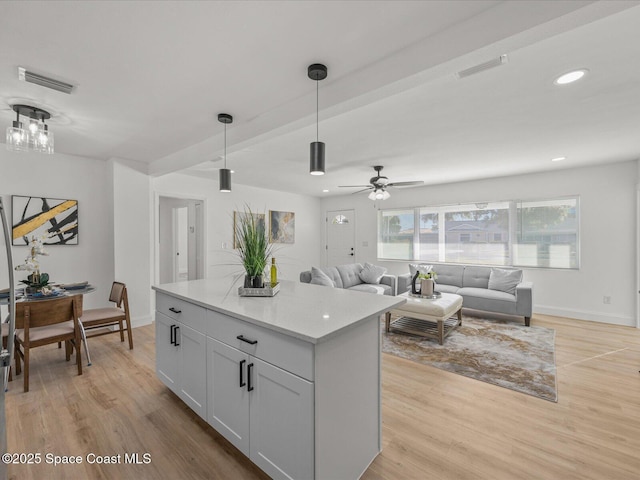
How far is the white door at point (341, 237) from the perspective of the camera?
7.56 m

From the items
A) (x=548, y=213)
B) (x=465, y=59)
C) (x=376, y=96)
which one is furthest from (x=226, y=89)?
(x=548, y=213)

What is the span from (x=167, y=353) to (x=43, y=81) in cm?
214

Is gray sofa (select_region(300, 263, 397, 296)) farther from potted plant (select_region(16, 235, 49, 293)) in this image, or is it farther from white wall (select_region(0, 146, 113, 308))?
potted plant (select_region(16, 235, 49, 293))

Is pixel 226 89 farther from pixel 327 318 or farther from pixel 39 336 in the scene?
pixel 39 336

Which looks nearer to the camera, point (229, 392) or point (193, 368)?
point (229, 392)

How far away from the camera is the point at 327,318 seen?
1533 millimetres

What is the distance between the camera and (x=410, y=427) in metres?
2.05

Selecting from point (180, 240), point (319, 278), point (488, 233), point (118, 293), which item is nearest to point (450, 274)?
point (488, 233)

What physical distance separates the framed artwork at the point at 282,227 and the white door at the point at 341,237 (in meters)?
1.10

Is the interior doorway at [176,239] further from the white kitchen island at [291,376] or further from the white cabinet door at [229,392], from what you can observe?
the white cabinet door at [229,392]

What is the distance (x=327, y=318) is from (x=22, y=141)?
9.48 ft

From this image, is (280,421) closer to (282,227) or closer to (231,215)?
(231,215)

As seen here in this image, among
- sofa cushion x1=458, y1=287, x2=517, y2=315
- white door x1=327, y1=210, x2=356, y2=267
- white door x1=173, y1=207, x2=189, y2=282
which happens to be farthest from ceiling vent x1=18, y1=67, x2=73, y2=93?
white door x1=327, y1=210, x2=356, y2=267

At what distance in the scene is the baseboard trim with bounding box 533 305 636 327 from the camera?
435 centimetres
